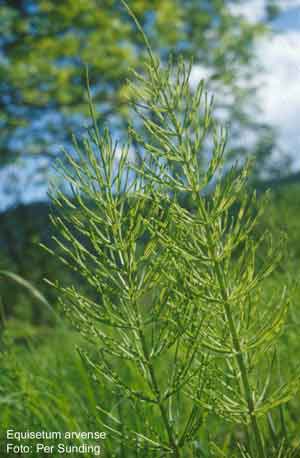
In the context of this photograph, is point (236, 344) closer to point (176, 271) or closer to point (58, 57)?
point (176, 271)

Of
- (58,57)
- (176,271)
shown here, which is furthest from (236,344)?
(58,57)

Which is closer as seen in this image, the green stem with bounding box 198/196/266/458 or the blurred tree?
the green stem with bounding box 198/196/266/458

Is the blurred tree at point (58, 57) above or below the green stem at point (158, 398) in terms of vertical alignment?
above

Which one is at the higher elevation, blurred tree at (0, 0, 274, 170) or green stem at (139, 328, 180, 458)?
blurred tree at (0, 0, 274, 170)

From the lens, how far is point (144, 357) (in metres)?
0.98

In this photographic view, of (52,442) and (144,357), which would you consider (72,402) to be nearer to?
(52,442)

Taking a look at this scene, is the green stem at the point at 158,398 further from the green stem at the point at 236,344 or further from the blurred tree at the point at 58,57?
the blurred tree at the point at 58,57

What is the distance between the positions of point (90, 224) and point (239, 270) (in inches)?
11.0

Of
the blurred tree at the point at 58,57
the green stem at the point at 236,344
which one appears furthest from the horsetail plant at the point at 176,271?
the blurred tree at the point at 58,57

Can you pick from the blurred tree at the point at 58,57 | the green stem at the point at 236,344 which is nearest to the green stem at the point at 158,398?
the green stem at the point at 236,344

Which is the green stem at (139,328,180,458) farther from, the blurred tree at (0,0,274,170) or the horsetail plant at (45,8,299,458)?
the blurred tree at (0,0,274,170)

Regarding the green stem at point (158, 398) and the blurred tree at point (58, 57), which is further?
the blurred tree at point (58, 57)

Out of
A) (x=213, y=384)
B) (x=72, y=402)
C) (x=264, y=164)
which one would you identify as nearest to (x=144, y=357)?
(x=213, y=384)

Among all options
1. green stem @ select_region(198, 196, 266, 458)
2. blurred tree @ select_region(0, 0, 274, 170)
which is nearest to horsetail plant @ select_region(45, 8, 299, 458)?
green stem @ select_region(198, 196, 266, 458)
